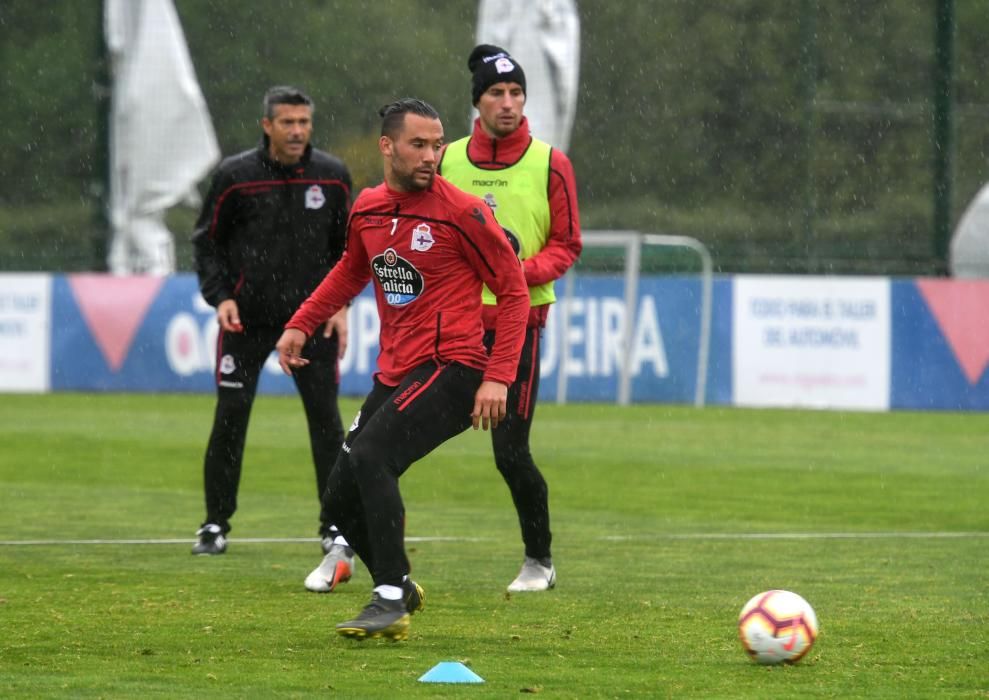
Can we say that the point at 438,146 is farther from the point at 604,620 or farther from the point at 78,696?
the point at 78,696

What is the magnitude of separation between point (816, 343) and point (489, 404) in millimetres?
13633

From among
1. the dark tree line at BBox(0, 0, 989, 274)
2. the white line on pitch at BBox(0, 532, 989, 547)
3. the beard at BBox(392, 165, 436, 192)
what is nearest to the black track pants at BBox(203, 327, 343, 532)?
the white line on pitch at BBox(0, 532, 989, 547)

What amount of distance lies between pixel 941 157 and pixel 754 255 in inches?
105

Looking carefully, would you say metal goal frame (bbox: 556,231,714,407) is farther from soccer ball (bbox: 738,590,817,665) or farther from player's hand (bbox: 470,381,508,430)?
soccer ball (bbox: 738,590,817,665)

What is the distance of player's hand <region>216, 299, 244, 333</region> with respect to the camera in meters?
9.36

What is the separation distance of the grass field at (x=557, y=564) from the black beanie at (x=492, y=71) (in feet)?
6.98

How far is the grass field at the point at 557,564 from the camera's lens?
6.32 m

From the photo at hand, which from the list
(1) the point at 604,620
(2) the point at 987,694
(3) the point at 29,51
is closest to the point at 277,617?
(1) the point at 604,620

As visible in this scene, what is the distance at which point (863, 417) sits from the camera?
19.5 m

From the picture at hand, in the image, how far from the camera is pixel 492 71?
27.3ft

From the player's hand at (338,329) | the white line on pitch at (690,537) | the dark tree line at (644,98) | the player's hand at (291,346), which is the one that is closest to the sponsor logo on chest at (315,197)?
the player's hand at (338,329)

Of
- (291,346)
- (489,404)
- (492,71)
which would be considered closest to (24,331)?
(492,71)

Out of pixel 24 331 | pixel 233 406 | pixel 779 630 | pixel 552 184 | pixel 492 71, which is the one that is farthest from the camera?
pixel 24 331

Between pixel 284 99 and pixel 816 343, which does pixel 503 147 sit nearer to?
pixel 284 99
